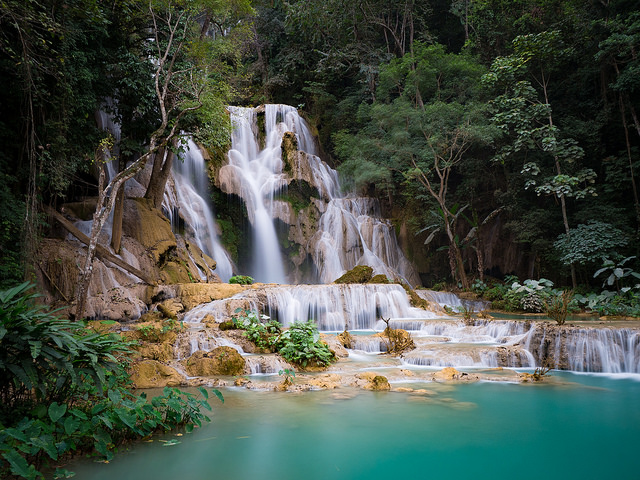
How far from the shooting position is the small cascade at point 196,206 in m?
16.2

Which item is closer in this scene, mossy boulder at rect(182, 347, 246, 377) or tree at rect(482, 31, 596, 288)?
mossy boulder at rect(182, 347, 246, 377)

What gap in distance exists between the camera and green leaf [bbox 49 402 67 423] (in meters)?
2.85

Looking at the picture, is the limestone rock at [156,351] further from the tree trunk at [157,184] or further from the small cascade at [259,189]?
the small cascade at [259,189]

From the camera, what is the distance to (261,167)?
20.1 meters

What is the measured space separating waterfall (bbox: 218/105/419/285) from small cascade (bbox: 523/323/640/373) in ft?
35.8

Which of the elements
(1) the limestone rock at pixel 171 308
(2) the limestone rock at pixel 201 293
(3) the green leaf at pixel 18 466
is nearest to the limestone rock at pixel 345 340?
(2) the limestone rock at pixel 201 293

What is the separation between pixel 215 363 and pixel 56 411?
12.2 feet

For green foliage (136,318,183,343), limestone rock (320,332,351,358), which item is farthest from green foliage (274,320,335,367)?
green foliage (136,318,183,343)

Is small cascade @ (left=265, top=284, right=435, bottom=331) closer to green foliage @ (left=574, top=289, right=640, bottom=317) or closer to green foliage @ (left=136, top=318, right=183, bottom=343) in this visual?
green foliage @ (left=136, top=318, right=183, bottom=343)

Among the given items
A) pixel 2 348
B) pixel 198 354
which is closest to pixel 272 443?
pixel 2 348

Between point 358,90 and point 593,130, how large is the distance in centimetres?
1249

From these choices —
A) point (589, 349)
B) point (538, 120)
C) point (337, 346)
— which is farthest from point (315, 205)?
point (589, 349)

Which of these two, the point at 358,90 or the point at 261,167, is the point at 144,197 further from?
the point at 358,90

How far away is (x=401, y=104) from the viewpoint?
18188 mm
